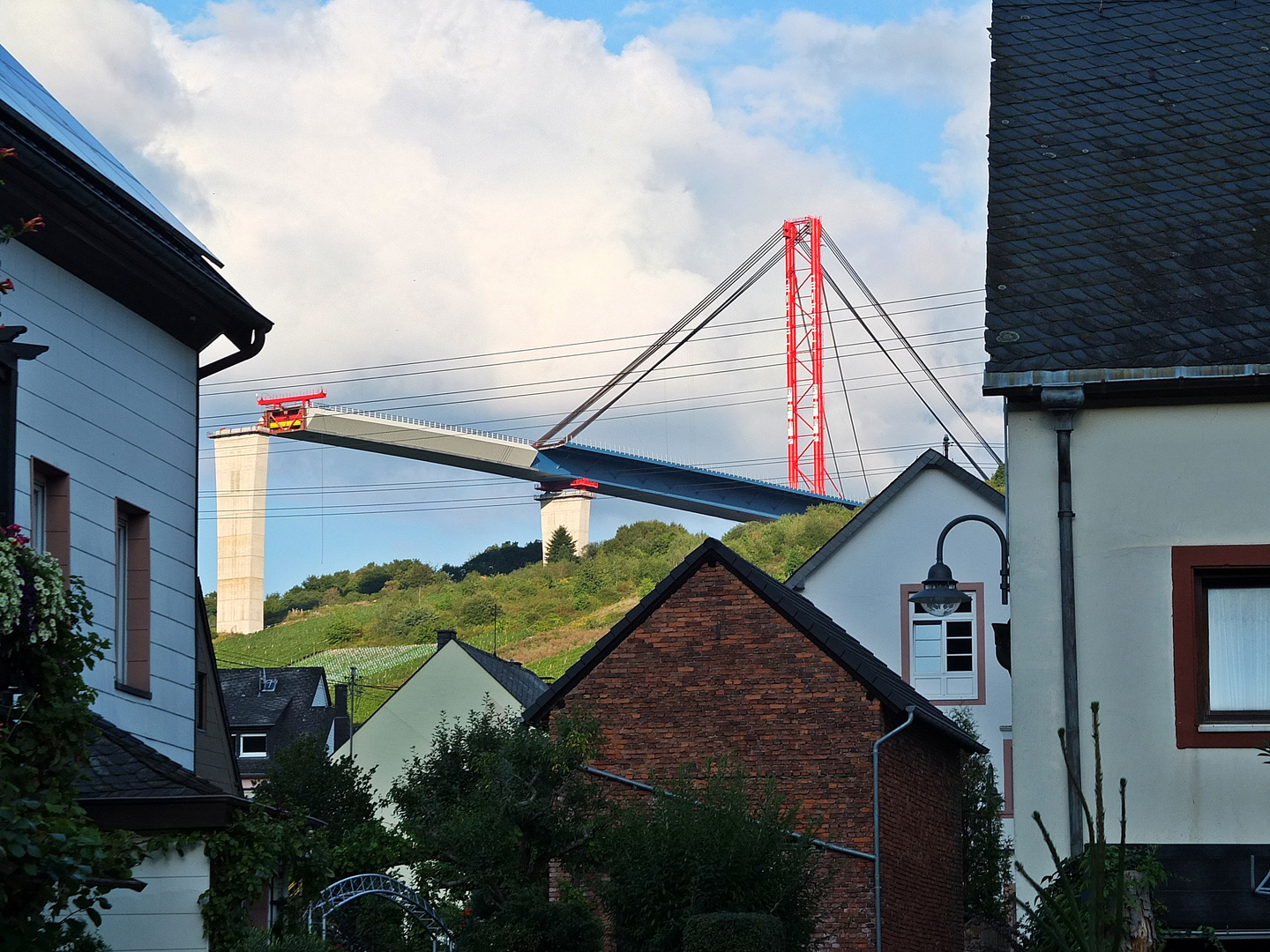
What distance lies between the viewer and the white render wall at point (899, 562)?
95.7 feet

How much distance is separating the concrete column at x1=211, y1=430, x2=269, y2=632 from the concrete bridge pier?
17.7 m

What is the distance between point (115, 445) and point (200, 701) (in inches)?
124

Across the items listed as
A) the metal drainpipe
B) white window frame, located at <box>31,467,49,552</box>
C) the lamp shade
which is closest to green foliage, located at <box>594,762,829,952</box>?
the metal drainpipe

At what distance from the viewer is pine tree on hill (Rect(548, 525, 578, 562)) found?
93.4m

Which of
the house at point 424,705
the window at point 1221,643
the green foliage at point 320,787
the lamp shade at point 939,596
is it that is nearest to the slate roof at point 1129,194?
the window at point 1221,643

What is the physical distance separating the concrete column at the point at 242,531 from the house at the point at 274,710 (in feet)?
128

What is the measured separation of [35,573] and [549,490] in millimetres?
85129

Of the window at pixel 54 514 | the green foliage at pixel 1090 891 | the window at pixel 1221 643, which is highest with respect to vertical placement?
the window at pixel 54 514

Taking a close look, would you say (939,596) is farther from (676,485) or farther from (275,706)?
(676,485)

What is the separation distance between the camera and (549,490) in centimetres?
9356

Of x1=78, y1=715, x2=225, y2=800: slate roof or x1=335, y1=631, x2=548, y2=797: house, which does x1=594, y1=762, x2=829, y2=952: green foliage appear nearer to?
x1=78, y1=715, x2=225, y2=800: slate roof

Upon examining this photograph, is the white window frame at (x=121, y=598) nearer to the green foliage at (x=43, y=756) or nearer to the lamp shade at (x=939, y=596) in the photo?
the green foliage at (x=43, y=756)

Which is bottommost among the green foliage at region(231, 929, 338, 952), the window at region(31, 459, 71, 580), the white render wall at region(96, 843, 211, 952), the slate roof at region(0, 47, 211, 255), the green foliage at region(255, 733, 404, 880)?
the green foliage at region(255, 733, 404, 880)

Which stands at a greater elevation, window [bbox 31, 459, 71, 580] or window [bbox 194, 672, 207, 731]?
window [bbox 31, 459, 71, 580]
